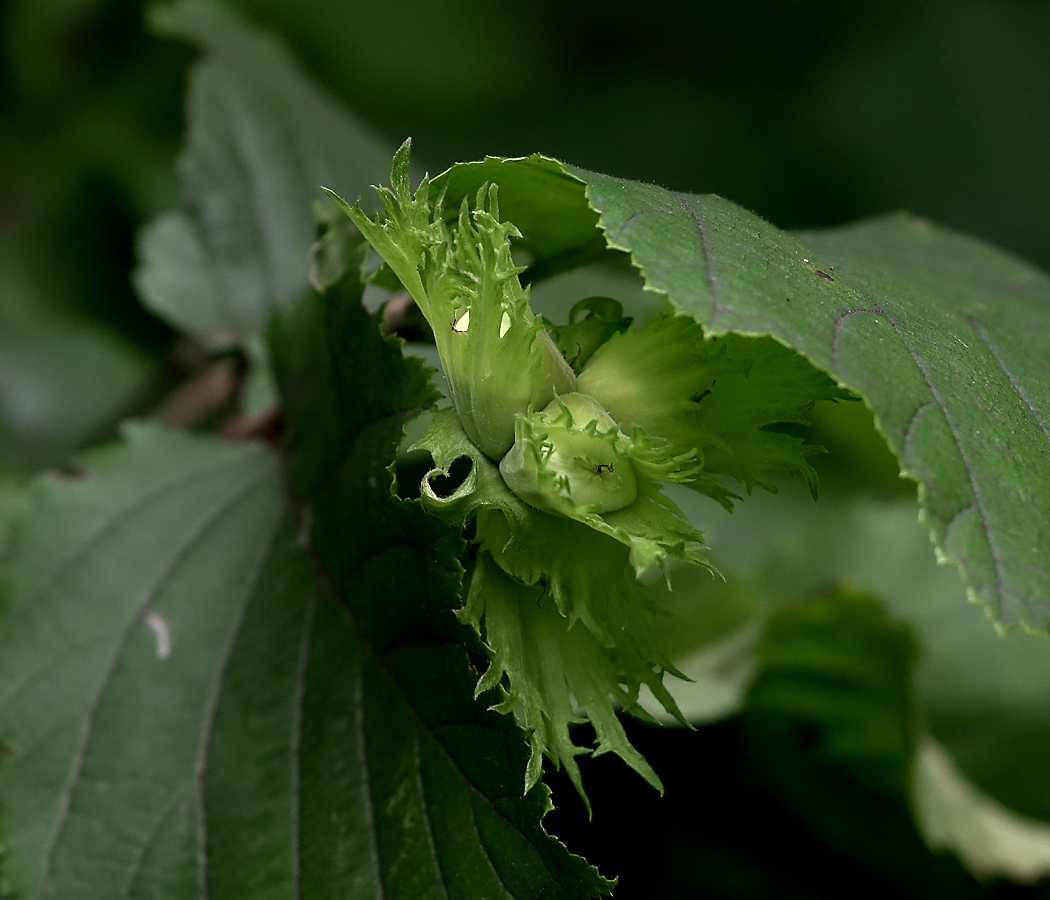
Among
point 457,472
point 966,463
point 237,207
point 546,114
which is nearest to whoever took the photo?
point 966,463

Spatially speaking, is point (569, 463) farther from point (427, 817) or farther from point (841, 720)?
point (841, 720)

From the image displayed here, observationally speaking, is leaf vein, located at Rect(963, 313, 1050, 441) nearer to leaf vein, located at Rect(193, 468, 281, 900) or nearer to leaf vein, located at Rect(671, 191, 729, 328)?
leaf vein, located at Rect(671, 191, 729, 328)

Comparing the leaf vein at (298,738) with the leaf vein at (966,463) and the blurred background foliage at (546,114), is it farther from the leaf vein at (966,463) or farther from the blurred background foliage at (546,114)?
the blurred background foliage at (546,114)

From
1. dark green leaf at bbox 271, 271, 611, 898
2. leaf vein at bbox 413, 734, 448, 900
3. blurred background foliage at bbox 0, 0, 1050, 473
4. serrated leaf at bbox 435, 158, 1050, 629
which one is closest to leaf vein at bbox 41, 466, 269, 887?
dark green leaf at bbox 271, 271, 611, 898

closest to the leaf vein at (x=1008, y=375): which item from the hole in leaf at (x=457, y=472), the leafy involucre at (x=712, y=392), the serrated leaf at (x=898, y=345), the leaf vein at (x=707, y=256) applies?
the serrated leaf at (x=898, y=345)

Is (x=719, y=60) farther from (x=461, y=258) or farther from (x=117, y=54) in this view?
(x=461, y=258)

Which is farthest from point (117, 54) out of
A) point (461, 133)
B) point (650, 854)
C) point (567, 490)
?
point (567, 490)

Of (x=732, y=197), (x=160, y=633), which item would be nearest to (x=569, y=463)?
(x=160, y=633)
